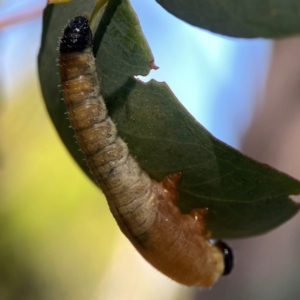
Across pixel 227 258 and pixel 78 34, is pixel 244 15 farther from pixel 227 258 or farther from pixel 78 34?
pixel 227 258

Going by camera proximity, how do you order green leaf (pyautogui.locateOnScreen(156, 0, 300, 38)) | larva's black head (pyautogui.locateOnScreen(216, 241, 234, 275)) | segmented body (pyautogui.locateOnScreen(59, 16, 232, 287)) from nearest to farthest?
green leaf (pyautogui.locateOnScreen(156, 0, 300, 38)) → segmented body (pyautogui.locateOnScreen(59, 16, 232, 287)) → larva's black head (pyautogui.locateOnScreen(216, 241, 234, 275))

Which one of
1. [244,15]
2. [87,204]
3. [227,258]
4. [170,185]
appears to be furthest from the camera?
[87,204]

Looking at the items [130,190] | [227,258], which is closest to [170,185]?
[130,190]

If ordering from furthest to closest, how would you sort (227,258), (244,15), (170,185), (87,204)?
(87,204)
(227,258)
(170,185)
(244,15)

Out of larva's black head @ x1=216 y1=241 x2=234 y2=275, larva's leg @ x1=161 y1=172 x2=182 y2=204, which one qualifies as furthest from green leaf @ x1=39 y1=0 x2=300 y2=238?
larva's black head @ x1=216 y1=241 x2=234 y2=275

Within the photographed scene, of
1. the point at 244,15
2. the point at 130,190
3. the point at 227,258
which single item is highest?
the point at 244,15

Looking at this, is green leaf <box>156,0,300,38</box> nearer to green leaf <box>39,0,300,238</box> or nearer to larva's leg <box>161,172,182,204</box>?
green leaf <box>39,0,300,238</box>

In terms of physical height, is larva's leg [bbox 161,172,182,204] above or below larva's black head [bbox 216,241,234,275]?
above

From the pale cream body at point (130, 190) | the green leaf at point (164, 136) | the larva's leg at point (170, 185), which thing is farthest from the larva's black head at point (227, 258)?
the larva's leg at point (170, 185)
